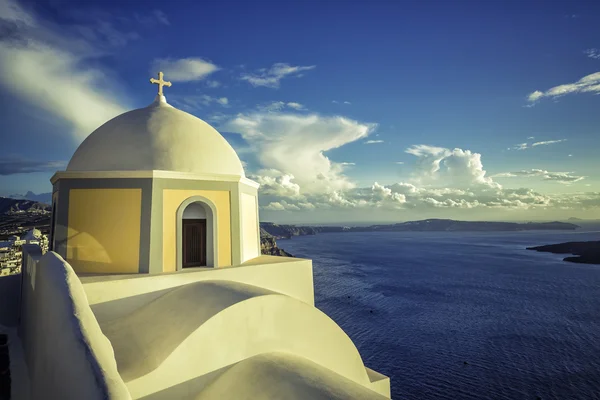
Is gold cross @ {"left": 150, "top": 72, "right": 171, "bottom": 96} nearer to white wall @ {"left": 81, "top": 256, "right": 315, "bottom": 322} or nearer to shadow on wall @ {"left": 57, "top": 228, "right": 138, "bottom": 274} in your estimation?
shadow on wall @ {"left": 57, "top": 228, "right": 138, "bottom": 274}

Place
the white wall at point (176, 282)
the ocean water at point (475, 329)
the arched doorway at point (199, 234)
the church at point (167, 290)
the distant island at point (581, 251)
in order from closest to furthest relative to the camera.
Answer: the church at point (167, 290) → the white wall at point (176, 282) → the arched doorway at point (199, 234) → the ocean water at point (475, 329) → the distant island at point (581, 251)

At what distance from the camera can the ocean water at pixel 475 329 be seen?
19.5m

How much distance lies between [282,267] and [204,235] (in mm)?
1819

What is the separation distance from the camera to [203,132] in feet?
27.6

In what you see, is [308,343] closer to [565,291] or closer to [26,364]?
[26,364]

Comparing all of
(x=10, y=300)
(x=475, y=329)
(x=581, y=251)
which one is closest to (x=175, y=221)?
(x=10, y=300)

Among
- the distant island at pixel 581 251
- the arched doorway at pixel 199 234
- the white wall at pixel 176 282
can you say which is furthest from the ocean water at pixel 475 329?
the arched doorway at pixel 199 234

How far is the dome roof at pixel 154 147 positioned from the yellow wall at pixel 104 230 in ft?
2.15

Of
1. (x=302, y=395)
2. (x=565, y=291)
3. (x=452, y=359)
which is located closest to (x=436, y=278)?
(x=565, y=291)

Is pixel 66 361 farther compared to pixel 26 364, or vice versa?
pixel 26 364

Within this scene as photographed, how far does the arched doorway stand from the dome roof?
81 cm

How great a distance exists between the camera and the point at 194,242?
24.9 ft

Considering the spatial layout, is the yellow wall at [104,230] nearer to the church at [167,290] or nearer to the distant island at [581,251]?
the church at [167,290]

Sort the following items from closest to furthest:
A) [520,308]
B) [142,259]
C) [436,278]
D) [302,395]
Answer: [302,395] < [142,259] < [520,308] < [436,278]
